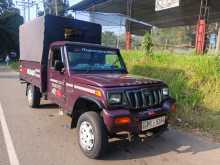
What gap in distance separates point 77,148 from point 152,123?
1.52 meters

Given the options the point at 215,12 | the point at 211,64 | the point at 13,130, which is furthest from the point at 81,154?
the point at 215,12

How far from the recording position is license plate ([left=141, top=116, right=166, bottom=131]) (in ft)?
17.0

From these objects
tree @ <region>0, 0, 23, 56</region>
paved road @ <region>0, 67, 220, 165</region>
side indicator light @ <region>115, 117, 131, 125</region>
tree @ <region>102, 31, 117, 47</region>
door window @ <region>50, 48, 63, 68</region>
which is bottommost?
paved road @ <region>0, 67, 220, 165</region>

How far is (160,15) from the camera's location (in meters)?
26.1

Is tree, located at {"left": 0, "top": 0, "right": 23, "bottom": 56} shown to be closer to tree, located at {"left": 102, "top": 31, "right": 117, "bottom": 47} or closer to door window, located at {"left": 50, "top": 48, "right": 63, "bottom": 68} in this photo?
tree, located at {"left": 102, "top": 31, "right": 117, "bottom": 47}

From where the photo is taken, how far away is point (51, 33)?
8.00m

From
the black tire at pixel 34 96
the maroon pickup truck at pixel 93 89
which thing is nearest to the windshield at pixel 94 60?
the maroon pickup truck at pixel 93 89

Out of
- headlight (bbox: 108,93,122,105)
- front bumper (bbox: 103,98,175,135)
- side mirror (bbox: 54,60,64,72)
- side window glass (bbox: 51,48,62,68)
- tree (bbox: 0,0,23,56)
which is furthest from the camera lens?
tree (bbox: 0,0,23,56)

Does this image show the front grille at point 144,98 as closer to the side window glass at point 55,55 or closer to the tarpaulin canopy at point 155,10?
the side window glass at point 55,55

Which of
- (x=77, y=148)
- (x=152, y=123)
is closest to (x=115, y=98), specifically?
(x=152, y=123)

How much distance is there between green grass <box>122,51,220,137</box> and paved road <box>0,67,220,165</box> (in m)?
1.09

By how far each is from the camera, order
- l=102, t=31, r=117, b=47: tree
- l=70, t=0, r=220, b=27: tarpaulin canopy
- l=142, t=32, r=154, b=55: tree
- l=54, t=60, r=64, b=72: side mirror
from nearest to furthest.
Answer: l=54, t=60, r=64, b=72: side mirror
l=142, t=32, r=154, b=55: tree
l=102, t=31, r=117, b=47: tree
l=70, t=0, r=220, b=27: tarpaulin canopy

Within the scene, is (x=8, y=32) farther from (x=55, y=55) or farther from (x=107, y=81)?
(x=107, y=81)

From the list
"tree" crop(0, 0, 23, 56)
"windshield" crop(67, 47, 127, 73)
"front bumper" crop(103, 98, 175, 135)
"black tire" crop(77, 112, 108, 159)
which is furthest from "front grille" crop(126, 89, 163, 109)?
"tree" crop(0, 0, 23, 56)
